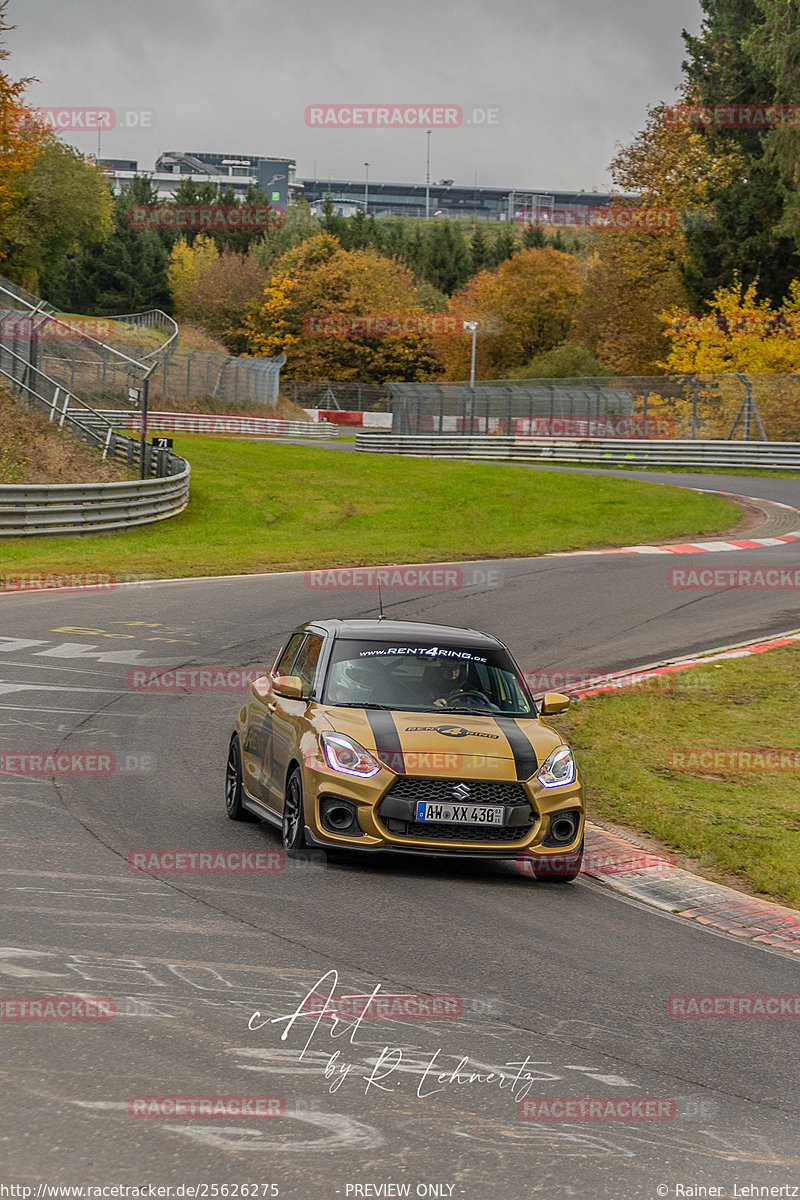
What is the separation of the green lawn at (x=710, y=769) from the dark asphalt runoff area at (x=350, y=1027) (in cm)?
142

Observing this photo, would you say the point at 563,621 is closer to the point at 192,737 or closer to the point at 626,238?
the point at 192,737

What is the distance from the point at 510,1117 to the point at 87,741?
7960 millimetres

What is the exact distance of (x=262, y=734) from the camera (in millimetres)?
9867

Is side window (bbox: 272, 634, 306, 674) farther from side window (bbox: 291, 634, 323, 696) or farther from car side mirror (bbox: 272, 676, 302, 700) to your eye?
car side mirror (bbox: 272, 676, 302, 700)

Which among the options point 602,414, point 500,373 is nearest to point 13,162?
point 602,414

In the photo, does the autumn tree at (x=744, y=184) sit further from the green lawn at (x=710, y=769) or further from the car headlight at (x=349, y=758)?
the car headlight at (x=349, y=758)

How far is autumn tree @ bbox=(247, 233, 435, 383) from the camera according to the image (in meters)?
103

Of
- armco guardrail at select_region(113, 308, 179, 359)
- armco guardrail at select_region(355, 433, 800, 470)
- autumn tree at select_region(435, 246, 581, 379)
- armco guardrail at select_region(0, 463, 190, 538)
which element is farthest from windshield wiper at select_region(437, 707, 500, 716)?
autumn tree at select_region(435, 246, 581, 379)

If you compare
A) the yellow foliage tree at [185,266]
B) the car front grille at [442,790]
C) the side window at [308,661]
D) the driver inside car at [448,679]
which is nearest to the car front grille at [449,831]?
the car front grille at [442,790]

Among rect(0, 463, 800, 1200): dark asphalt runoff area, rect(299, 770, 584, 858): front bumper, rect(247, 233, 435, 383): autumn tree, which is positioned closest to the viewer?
rect(0, 463, 800, 1200): dark asphalt runoff area

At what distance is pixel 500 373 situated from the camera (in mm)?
99250

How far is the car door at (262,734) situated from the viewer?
379 inches

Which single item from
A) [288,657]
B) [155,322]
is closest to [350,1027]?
[288,657]

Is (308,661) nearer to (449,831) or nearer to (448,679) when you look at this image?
(448,679)
